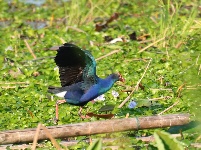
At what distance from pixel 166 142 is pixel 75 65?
2.20 m

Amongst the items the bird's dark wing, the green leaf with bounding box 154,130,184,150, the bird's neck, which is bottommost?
the green leaf with bounding box 154,130,184,150

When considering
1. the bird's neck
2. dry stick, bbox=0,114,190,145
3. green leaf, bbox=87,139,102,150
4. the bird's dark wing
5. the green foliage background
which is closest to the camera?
green leaf, bbox=87,139,102,150

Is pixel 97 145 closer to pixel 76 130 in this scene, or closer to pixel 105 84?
pixel 76 130

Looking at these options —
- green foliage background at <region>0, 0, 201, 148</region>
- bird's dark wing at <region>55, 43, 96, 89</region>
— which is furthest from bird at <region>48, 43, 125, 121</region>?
green foliage background at <region>0, 0, 201, 148</region>

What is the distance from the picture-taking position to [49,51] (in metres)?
9.06

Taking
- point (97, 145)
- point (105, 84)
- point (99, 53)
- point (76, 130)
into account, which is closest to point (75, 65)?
point (105, 84)

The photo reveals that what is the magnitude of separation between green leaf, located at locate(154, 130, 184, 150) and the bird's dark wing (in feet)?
6.03

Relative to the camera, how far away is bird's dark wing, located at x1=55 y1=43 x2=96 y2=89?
581 centimetres

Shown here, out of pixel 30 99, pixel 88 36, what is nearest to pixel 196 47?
pixel 88 36

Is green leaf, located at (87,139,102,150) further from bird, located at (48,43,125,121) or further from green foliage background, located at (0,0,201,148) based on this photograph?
bird, located at (48,43,125,121)

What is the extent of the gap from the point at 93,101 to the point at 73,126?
2.00 meters

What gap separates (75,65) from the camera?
6.11m

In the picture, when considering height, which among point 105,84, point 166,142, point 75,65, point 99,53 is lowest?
point 166,142

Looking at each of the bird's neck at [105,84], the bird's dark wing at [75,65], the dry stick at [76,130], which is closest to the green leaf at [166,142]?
the dry stick at [76,130]
